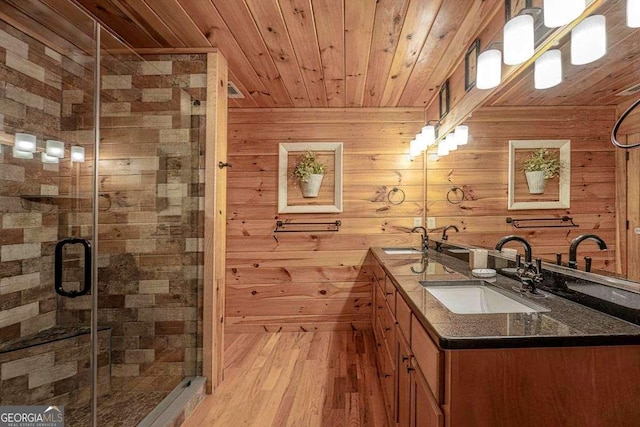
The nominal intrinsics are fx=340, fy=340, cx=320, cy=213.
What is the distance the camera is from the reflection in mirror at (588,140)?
1.10 metres

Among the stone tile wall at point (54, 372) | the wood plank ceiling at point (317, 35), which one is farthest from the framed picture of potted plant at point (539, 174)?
the stone tile wall at point (54, 372)

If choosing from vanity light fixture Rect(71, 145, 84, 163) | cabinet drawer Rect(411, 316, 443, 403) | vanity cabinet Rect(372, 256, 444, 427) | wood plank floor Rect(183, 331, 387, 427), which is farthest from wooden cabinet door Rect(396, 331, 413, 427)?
vanity light fixture Rect(71, 145, 84, 163)

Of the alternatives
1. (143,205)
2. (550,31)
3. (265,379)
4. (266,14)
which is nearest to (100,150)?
(143,205)

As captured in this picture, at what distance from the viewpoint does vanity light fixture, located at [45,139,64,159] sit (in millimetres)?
2275

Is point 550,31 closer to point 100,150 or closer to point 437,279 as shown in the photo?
point 437,279

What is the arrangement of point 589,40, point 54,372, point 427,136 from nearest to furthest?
point 589,40 < point 54,372 < point 427,136

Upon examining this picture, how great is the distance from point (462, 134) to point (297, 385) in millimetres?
2125

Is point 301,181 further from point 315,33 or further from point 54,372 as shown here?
point 54,372

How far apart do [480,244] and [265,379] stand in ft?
5.92

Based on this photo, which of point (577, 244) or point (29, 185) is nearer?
point (577, 244)

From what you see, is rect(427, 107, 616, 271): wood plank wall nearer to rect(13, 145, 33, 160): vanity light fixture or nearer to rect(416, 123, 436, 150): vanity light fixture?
rect(416, 123, 436, 150): vanity light fixture

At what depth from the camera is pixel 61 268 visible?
212 cm

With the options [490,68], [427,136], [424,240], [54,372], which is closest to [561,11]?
[490,68]

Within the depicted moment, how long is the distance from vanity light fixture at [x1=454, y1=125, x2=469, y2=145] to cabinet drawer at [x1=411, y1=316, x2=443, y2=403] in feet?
4.99
